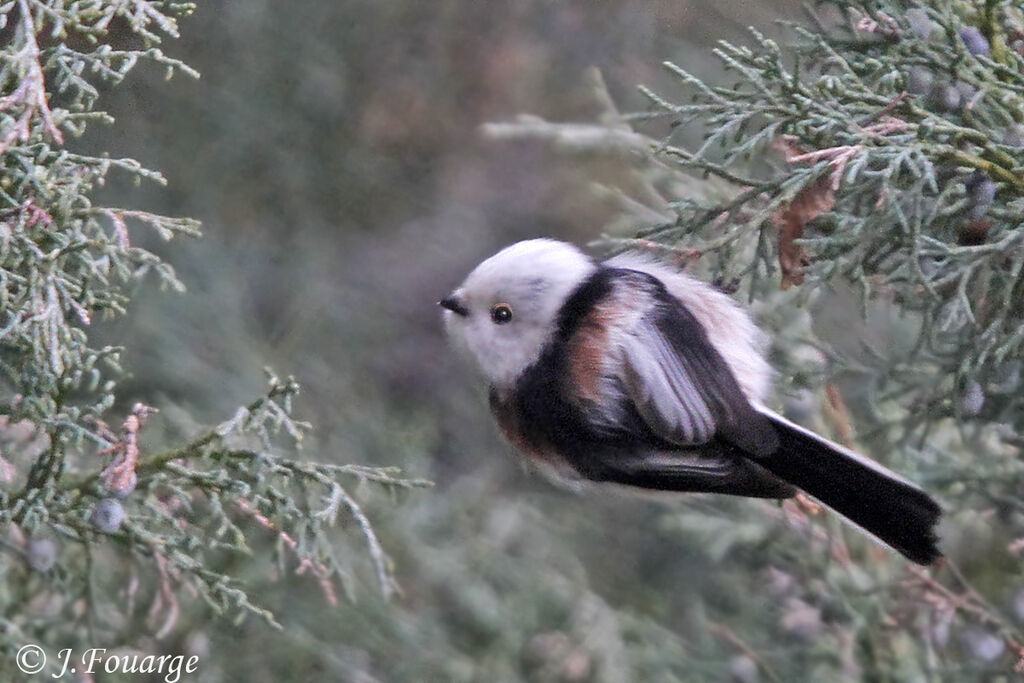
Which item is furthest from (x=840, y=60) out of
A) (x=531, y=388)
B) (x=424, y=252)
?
(x=424, y=252)

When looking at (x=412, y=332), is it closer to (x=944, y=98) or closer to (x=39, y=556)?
(x=39, y=556)

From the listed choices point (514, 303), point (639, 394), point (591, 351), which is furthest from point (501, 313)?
point (639, 394)

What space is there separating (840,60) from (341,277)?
321 cm

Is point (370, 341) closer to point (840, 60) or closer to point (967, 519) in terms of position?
point (967, 519)

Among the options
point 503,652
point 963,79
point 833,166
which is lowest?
point 503,652

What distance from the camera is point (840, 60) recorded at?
2.25 meters

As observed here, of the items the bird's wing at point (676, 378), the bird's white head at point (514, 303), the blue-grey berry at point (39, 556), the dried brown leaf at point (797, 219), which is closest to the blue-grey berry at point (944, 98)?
the dried brown leaf at point (797, 219)

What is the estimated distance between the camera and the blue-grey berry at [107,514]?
2.15 m

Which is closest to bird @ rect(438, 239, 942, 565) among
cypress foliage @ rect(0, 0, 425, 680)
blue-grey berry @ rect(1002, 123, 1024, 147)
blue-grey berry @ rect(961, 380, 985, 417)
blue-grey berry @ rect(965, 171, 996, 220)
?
blue-grey berry @ rect(961, 380, 985, 417)

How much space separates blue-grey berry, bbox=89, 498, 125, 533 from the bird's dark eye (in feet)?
2.66

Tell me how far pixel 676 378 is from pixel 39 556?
1297 mm

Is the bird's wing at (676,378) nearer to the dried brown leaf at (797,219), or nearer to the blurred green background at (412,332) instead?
the dried brown leaf at (797,219)

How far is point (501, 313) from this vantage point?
8.24 ft

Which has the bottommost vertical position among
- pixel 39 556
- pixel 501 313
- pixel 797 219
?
pixel 39 556
